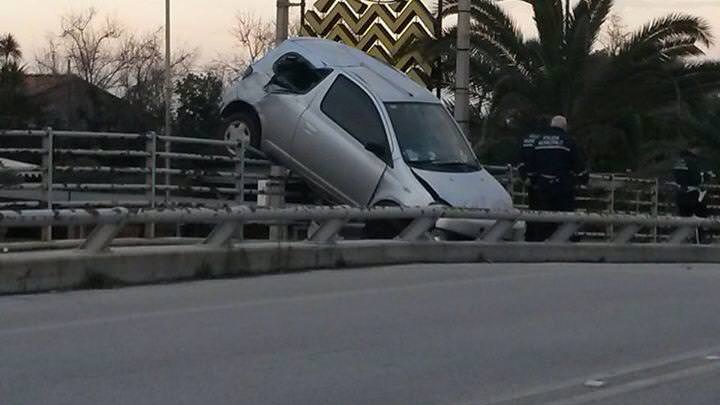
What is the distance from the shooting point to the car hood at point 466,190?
1850 centimetres

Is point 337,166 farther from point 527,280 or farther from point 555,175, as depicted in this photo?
point 527,280

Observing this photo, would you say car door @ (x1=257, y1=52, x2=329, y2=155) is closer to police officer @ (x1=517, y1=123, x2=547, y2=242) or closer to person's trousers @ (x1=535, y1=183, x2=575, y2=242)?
police officer @ (x1=517, y1=123, x2=547, y2=242)

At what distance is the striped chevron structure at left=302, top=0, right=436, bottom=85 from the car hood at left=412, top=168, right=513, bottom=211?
11054 mm

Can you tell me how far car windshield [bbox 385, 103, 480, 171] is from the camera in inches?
750

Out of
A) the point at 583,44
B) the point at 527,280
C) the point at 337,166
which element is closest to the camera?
the point at 527,280

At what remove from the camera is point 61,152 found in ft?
60.6

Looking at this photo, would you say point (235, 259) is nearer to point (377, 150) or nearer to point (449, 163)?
point (377, 150)

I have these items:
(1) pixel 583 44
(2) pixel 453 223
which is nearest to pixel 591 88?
(1) pixel 583 44

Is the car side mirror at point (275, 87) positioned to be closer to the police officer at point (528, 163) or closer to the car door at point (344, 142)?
the car door at point (344, 142)

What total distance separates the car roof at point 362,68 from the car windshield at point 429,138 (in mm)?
167

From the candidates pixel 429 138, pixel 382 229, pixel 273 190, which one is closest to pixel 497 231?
pixel 382 229

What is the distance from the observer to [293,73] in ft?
67.2

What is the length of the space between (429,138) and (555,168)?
6.34 feet

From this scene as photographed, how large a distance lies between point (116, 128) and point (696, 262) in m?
17.0
